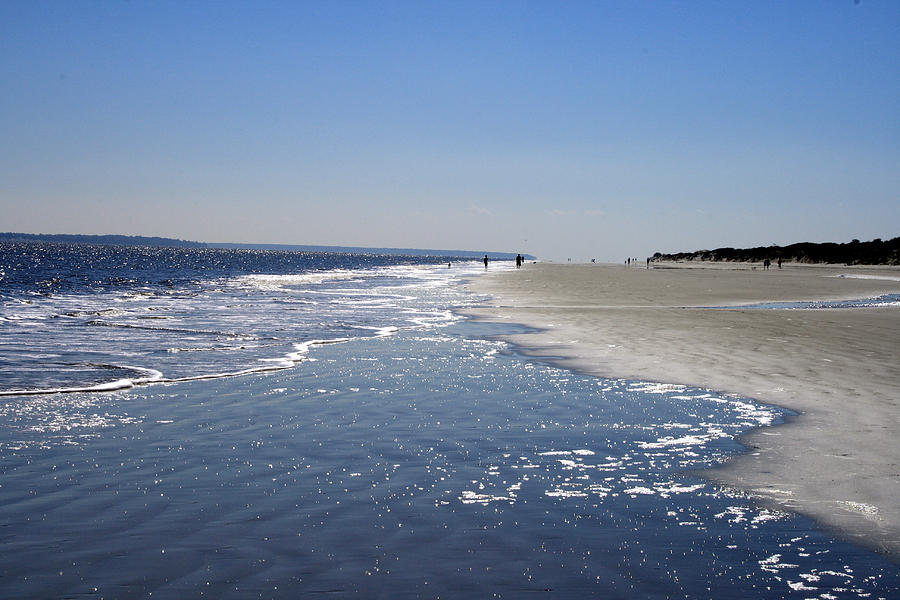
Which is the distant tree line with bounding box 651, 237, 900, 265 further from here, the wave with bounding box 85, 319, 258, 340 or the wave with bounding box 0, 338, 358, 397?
the wave with bounding box 0, 338, 358, 397

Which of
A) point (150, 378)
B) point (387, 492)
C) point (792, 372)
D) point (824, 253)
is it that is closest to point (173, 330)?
point (150, 378)

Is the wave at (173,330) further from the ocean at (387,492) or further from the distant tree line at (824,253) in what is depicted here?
the distant tree line at (824,253)

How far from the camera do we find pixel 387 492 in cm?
633

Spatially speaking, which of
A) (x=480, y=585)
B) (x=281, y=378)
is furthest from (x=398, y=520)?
(x=281, y=378)

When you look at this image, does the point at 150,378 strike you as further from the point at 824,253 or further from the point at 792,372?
the point at 824,253

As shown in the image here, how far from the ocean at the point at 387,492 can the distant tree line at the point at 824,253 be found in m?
114

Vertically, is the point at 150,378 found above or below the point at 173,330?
above

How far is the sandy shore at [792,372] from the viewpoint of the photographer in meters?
6.44

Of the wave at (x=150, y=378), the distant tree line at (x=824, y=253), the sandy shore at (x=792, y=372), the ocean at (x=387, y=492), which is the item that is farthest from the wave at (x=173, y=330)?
the distant tree line at (x=824, y=253)

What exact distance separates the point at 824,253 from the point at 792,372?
428 ft

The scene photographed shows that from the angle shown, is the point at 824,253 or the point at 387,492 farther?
the point at 824,253

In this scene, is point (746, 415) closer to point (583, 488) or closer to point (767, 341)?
point (583, 488)

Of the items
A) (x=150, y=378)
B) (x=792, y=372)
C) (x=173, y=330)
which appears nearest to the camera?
(x=150, y=378)

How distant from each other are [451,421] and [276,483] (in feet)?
9.83
